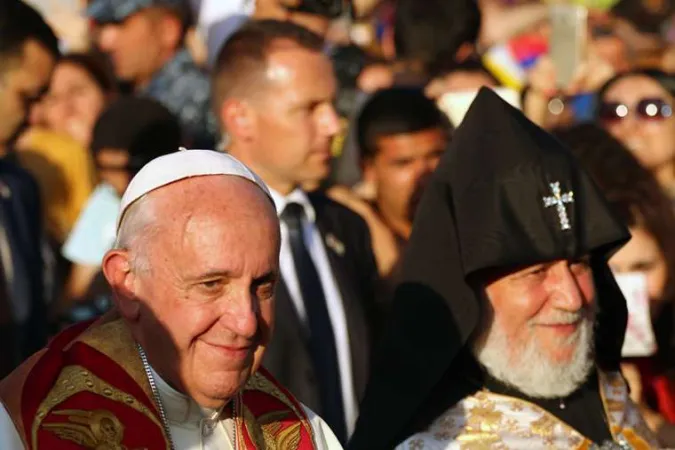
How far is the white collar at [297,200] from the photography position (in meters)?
6.86

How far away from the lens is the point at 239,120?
7090 millimetres

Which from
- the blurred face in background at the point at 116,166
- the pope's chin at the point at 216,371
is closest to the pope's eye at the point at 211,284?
the pope's chin at the point at 216,371

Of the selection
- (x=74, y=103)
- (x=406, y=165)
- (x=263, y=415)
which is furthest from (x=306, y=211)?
(x=74, y=103)

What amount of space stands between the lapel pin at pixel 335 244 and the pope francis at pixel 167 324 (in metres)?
2.80

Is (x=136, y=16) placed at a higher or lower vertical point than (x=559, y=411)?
higher

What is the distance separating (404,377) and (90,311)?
8.63 feet

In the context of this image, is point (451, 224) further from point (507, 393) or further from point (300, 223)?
point (300, 223)

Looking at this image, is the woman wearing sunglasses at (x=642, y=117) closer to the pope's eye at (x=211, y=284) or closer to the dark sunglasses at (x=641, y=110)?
the dark sunglasses at (x=641, y=110)

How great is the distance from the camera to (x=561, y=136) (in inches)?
300

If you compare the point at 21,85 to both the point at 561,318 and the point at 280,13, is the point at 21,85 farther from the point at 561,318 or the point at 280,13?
the point at 561,318

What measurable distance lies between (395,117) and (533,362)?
238 centimetres

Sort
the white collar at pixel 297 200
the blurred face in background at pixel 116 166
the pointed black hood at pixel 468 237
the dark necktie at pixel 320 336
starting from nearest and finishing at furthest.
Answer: the pointed black hood at pixel 468 237
the dark necktie at pixel 320 336
the white collar at pixel 297 200
the blurred face in background at pixel 116 166

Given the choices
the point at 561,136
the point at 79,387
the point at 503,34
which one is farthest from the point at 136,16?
the point at 79,387

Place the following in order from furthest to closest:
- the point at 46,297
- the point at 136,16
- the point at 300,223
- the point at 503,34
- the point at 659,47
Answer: the point at 659,47 → the point at 503,34 → the point at 136,16 → the point at 46,297 → the point at 300,223
